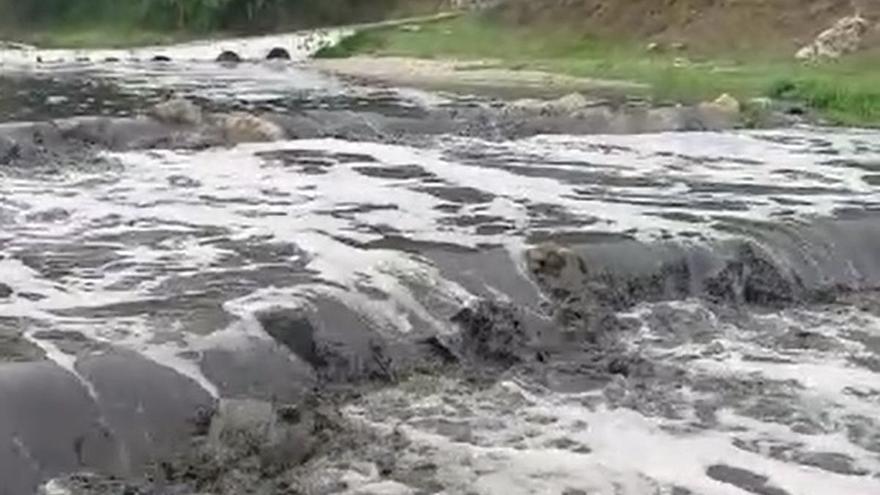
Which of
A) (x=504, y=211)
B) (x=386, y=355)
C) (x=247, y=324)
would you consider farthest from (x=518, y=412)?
(x=504, y=211)

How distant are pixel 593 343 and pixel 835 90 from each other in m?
20.8

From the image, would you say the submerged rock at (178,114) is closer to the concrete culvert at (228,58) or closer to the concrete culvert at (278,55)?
the concrete culvert at (228,58)

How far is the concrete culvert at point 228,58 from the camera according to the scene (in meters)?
54.4

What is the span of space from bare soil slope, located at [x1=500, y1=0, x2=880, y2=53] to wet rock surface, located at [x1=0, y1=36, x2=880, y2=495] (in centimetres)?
2213

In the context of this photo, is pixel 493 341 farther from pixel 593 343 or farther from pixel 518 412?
pixel 518 412

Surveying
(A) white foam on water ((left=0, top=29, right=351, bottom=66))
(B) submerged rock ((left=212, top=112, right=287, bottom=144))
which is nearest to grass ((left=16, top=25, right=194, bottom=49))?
(A) white foam on water ((left=0, top=29, right=351, bottom=66))

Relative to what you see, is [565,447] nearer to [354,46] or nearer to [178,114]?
[178,114]

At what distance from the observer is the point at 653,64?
43062 mm

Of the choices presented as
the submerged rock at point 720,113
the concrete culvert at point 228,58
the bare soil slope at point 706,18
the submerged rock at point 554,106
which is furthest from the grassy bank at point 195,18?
the submerged rock at point 720,113

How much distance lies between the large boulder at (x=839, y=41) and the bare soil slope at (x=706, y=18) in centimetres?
42

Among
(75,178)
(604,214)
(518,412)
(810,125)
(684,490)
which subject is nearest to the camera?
(684,490)

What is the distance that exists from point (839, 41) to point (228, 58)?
23.1m

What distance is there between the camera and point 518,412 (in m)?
11.5

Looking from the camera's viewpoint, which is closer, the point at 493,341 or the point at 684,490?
the point at 684,490
